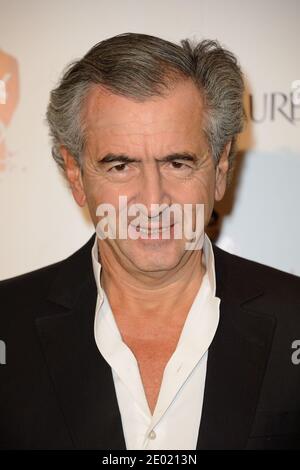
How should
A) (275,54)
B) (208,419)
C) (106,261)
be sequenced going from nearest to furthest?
(208,419)
(106,261)
(275,54)

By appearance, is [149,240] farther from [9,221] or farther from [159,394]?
[9,221]

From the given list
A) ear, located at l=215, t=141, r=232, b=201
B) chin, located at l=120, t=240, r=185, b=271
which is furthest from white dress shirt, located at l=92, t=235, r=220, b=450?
ear, located at l=215, t=141, r=232, b=201

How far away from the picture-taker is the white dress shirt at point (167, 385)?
56.4 inches

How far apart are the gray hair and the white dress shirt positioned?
370mm

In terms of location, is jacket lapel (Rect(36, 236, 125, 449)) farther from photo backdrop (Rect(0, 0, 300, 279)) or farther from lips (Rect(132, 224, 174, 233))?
photo backdrop (Rect(0, 0, 300, 279))

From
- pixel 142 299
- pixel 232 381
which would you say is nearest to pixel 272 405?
pixel 232 381

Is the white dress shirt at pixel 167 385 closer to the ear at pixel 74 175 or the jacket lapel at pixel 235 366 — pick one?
the jacket lapel at pixel 235 366

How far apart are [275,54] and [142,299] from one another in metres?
0.80

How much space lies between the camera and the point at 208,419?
4.67ft

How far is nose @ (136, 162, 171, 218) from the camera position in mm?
1411

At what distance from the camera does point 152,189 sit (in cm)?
141

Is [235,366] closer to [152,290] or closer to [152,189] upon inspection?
[152,290]

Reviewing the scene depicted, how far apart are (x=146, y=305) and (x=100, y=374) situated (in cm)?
23

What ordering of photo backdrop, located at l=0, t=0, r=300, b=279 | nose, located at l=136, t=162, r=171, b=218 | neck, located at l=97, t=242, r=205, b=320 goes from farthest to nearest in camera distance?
1. photo backdrop, located at l=0, t=0, r=300, b=279
2. neck, located at l=97, t=242, r=205, b=320
3. nose, located at l=136, t=162, r=171, b=218
